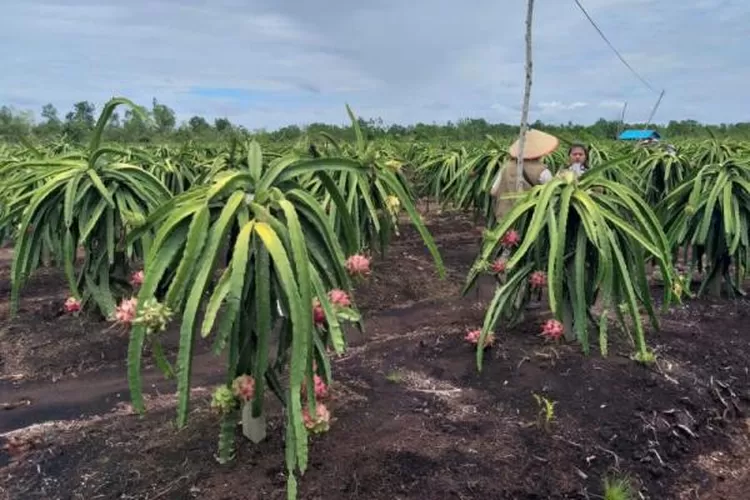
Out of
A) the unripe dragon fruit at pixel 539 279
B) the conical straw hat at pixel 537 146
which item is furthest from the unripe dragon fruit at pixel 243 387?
the conical straw hat at pixel 537 146

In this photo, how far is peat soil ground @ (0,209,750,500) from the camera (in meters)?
3.09

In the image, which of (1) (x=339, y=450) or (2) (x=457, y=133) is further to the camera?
(2) (x=457, y=133)

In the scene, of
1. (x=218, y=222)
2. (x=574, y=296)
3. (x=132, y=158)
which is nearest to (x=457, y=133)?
(x=132, y=158)

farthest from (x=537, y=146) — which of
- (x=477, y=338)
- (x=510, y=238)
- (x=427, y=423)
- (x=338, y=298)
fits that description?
(x=338, y=298)

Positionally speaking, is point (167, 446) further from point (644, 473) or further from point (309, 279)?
point (644, 473)

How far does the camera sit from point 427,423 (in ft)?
12.0

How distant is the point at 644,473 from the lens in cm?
350

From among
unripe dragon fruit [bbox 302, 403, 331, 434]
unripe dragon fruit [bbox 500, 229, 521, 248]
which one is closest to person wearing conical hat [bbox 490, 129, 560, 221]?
unripe dragon fruit [bbox 500, 229, 521, 248]

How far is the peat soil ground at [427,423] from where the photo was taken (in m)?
3.09

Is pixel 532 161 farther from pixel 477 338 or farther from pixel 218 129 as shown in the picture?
pixel 218 129

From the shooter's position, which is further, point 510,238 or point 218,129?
point 218,129

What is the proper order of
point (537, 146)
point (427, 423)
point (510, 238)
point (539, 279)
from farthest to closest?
point (537, 146) < point (510, 238) < point (539, 279) < point (427, 423)

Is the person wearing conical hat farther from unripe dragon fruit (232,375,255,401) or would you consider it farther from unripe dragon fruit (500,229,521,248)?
unripe dragon fruit (232,375,255,401)

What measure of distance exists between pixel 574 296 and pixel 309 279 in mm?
2472
